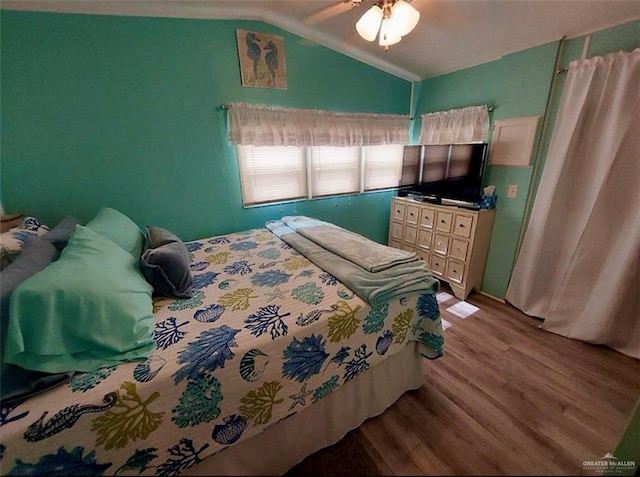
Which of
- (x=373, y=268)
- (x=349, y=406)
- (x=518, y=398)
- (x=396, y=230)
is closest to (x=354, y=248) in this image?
(x=373, y=268)

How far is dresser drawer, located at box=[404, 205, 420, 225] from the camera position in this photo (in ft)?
9.14

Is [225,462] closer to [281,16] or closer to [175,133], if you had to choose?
[175,133]

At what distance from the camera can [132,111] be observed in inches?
73.5

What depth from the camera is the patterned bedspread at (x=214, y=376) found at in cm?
73

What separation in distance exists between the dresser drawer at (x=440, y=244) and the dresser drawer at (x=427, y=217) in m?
0.14

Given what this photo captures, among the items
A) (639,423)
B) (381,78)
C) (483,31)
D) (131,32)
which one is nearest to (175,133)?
(131,32)

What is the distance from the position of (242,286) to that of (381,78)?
275 centimetres

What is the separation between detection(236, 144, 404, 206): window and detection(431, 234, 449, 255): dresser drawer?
1.00 metres

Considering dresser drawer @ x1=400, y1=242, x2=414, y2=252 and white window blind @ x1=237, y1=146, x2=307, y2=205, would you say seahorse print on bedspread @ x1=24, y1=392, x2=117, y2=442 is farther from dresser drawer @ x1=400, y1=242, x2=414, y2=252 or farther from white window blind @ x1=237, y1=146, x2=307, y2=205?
dresser drawer @ x1=400, y1=242, x2=414, y2=252

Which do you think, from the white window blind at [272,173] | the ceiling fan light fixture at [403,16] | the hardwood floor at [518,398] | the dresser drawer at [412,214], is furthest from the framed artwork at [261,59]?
the hardwood floor at [518,398]

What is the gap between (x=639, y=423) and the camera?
1.00 m

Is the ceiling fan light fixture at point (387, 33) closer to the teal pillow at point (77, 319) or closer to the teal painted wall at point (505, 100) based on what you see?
the teal painted wall at point (505, 100)

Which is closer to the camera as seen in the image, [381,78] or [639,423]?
[639,423]

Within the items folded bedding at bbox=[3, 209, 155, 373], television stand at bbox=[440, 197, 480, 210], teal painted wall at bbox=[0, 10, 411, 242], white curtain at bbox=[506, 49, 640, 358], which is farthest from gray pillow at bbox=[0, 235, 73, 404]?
white curtain at bbox=[506, 49, 640, 358]
